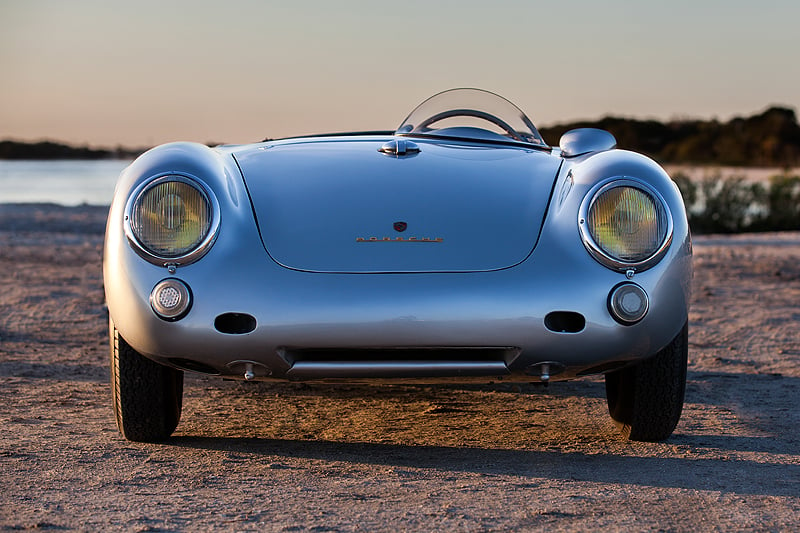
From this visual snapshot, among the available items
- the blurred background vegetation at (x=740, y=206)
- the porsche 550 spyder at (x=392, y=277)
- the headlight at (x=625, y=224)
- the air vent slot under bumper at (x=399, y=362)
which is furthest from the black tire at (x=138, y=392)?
the blurred background vegetation at (x=740, y=206)

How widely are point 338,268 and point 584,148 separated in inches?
56.0

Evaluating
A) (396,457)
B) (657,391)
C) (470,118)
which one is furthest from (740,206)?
(396,457)

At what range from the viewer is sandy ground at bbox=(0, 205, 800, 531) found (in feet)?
10.00

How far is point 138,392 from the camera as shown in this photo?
387 cm

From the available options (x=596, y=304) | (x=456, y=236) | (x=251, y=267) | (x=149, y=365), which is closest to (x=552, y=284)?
(x=596, y=304)

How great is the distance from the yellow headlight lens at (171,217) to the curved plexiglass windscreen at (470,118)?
151cm

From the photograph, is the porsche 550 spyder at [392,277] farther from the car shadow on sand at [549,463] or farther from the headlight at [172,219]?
the car shadow on sand at [549,463]

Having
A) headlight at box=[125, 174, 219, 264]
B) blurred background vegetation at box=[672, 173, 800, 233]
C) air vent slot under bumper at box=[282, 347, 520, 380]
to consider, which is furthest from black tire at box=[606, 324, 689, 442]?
blurred background vegetation at box=[672, 173, 800, 233]

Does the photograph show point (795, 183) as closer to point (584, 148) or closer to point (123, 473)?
point (584, 148)

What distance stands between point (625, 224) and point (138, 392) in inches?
73.3

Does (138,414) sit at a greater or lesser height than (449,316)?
lesser

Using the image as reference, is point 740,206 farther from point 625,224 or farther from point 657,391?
point 625,224

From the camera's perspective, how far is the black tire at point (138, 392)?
3871 mm

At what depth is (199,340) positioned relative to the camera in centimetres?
353
